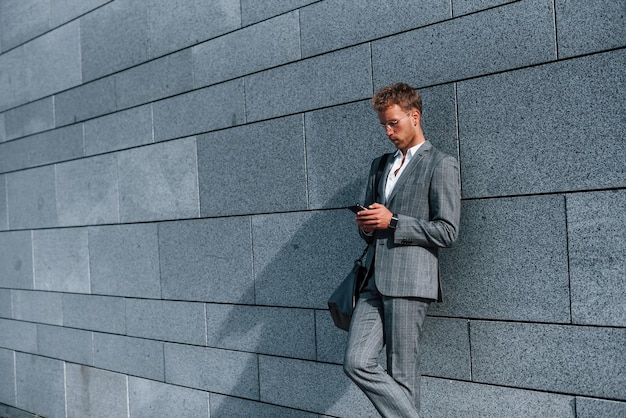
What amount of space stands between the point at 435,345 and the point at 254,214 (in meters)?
2.03

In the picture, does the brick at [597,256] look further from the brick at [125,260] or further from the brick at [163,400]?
the brick at [125,260]

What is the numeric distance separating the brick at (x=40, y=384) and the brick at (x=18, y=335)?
0.11m

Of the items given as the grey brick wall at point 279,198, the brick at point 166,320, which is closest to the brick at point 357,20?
the grey brick wall at point 279,198

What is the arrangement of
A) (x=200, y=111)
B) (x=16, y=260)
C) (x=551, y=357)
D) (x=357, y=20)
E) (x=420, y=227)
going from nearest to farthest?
(x=420, y=227) < (x=551, y=357) < (x=357, y=20) < (x=200, y=111) < (x=16, y=260)

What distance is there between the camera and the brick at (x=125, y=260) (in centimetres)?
711

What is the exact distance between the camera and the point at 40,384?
877cm

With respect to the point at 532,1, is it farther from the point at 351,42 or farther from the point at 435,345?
the point at 435,345

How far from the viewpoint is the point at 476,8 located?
14.7 feet

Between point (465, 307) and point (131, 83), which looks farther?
point (131, 83)

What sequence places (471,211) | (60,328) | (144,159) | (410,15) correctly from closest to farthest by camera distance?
(471,211), (410,15), (144,159), (60,328)

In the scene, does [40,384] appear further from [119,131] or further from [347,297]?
[347,297]

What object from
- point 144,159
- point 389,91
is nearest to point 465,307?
point 389,91

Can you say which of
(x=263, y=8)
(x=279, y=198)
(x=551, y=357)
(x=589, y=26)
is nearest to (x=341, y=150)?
(x=279, y=198)

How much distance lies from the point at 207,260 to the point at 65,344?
280 cm
